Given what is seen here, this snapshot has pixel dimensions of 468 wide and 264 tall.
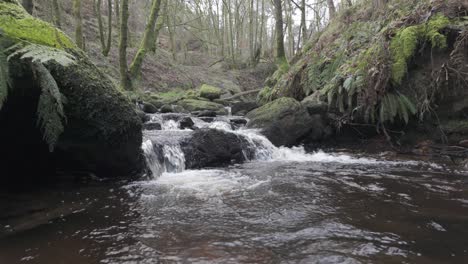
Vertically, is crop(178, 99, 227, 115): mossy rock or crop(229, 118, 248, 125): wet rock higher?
crop(178, 99, 227, 115): mossy rock

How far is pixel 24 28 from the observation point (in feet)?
12.9

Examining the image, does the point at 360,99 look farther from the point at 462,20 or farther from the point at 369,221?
the point at 369,221

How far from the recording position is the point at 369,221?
336cm

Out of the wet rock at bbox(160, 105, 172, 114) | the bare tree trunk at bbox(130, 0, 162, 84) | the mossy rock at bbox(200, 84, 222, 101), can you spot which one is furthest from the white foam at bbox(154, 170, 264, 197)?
the mossy rock at bbox(200, 84, 222, 101)

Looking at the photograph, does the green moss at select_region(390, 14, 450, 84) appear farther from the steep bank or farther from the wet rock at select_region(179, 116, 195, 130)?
the wet rock at select_region(179, 116, 195, 130)

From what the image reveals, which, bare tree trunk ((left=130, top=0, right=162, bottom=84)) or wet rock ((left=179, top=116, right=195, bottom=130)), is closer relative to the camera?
wet rock ((left=179, top=116, right=195, bottom=130))

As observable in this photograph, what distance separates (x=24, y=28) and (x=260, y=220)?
3.46 metres

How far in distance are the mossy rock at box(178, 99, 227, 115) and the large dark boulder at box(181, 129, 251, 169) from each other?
568 cm

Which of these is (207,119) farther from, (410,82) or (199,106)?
(410,82)

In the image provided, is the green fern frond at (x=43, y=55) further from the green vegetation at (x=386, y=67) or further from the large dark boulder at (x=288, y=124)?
the green vegetation at (x=386, y=67)

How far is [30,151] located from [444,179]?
5934 mm

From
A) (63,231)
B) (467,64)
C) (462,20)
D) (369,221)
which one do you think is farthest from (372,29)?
(63,231)

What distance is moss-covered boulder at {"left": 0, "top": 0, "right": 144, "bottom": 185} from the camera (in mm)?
3662

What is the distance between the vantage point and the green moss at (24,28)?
12.3 feet
